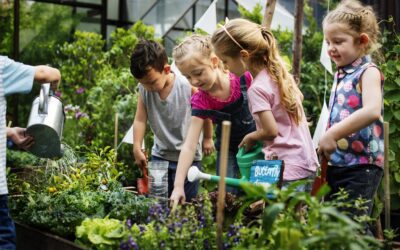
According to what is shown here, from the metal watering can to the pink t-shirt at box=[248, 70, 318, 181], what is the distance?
2.91 feet

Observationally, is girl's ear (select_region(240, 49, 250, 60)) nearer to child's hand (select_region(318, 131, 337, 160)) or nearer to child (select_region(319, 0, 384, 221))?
child (select_region(319, 0, 384, 221))

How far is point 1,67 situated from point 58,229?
801mm

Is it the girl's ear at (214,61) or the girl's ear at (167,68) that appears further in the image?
the girl's ear at (167,68)

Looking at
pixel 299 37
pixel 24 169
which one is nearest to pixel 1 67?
pixel 24 169

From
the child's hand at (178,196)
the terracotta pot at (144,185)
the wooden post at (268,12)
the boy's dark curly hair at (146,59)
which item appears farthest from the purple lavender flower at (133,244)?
the wooden post at (268,12)

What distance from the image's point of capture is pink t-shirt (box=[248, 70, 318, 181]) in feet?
9.11

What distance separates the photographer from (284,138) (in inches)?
111

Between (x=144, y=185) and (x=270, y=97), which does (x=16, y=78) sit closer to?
(x=144, y=185)

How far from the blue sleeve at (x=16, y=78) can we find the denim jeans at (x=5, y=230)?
47 centimetres

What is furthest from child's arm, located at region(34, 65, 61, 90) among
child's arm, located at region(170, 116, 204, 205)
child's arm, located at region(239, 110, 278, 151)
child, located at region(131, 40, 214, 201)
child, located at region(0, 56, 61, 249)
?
child's arm, located at region(239, 110, 278, 151)

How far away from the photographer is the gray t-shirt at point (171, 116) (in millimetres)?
3816

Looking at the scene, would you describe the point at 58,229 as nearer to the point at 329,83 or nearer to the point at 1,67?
the point at 1,67

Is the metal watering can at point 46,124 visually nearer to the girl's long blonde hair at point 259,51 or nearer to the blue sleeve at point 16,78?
the blue sleeve at point 16,78

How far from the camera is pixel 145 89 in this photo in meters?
3.86
